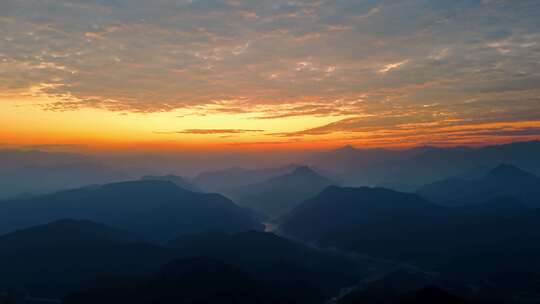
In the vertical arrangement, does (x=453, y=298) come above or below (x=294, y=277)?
A: above

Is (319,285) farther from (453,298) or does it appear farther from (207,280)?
(453,298)

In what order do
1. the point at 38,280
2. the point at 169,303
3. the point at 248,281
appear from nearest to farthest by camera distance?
the point at 169,303 < the point at 248,281 < the point at 38,280

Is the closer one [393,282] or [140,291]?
[140,291]

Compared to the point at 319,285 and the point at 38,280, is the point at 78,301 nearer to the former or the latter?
the point at 38,280

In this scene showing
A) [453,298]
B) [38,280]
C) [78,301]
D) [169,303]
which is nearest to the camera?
[453,298]

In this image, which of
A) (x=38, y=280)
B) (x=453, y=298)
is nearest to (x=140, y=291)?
(x=38, y=280)

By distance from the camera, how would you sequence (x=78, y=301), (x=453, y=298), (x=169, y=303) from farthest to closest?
(x=78, y=301) < (x=169, y=303) < (x=453, y=298)

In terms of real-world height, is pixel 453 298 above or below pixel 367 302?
above

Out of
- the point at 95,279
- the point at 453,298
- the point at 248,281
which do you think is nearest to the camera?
the point at 453,298

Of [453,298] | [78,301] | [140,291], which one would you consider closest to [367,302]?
[453,298]
